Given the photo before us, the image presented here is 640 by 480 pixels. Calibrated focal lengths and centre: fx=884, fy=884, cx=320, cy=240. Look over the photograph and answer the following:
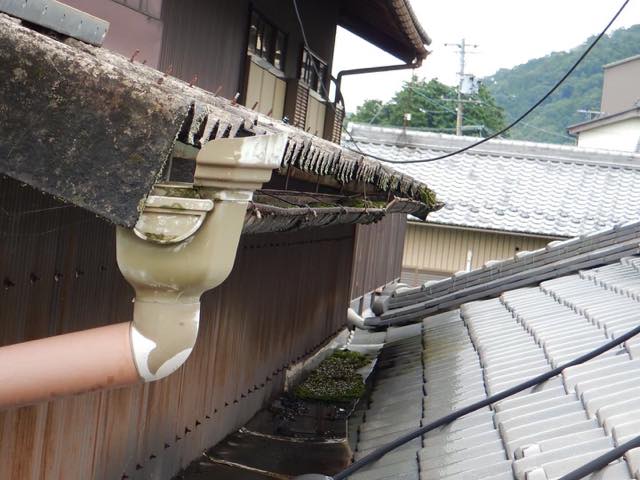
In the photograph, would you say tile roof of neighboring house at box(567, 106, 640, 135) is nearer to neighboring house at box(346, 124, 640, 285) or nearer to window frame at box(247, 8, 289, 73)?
neighboring house at box(346, 124, 640, 285)

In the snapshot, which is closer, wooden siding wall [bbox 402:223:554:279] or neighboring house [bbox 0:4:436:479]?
neighboring house [bbox 0:4:436:479]

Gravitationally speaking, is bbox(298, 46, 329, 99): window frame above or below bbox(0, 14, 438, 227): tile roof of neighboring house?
above

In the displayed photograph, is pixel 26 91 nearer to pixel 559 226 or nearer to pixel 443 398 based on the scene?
pixel 443 398

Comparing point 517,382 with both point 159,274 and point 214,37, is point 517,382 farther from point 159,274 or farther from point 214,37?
point 214,37

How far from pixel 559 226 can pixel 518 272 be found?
15.2 m

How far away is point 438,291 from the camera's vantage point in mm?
11188

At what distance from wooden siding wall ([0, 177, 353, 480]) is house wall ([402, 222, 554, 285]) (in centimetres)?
1328

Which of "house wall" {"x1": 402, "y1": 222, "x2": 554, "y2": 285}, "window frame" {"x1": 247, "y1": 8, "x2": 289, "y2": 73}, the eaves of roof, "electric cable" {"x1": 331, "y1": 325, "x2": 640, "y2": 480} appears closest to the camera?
the eaves of roof

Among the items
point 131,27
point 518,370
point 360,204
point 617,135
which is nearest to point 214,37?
point 131,27

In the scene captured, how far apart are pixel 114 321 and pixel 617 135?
38.1 m

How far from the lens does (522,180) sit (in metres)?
27.1

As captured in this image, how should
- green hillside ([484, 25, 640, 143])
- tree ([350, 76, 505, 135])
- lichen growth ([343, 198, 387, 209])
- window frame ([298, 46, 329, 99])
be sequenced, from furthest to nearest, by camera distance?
green hillside ([484, 25, 640, 143]) → tree ([350, 76, 505, 135]) → window frame ([298, 46, 329, 99]) → lichen growth ([343, 198, 387, 209])

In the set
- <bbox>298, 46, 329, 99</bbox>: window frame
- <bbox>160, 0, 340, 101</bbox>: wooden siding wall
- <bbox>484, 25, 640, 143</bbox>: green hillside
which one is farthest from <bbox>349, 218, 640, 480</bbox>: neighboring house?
<bbox>484, 25, 640, 143</bbox>: green hillside

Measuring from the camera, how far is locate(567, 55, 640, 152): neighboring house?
1555 inches
